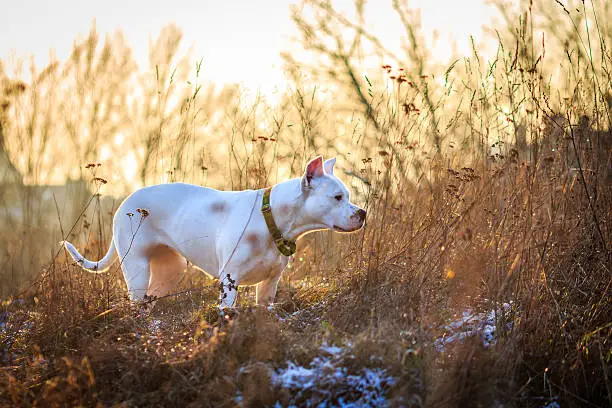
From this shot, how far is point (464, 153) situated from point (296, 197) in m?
1.60

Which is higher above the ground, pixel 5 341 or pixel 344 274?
pixel 344 274

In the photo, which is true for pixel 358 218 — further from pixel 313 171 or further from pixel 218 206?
pixel 218 206

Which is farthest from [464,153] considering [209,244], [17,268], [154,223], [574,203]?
[17,268]

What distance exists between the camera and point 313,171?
4246 mm

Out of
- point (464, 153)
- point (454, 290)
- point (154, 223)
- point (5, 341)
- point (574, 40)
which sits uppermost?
point (574, 40)

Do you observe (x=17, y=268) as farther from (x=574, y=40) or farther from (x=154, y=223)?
(x=574, y=40)

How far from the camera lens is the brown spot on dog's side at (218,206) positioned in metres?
4.58

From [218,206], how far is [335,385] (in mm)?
2159

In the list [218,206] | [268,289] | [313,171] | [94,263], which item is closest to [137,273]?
[94,263]

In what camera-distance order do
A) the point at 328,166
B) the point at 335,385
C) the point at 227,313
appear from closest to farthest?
the point at 335,385 → the point at 227,313 → the point at 328,166

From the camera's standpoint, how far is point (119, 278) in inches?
225

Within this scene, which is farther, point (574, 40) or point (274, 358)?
point (574, 40)

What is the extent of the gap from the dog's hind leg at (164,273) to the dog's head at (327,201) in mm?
1499

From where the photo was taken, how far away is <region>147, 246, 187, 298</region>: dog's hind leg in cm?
524
